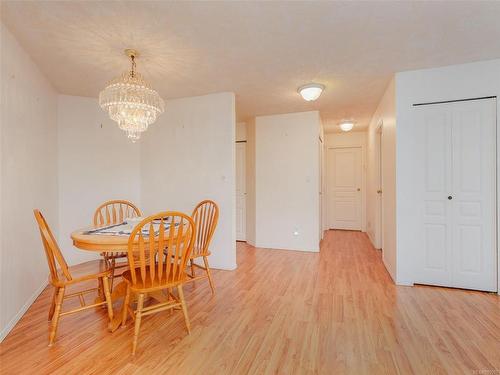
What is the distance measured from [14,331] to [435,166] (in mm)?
4047

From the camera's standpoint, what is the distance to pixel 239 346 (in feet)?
5.74

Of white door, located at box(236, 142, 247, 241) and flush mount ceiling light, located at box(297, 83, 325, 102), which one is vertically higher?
flush mount ceiling light, located at box(297, 83, 325, 102)

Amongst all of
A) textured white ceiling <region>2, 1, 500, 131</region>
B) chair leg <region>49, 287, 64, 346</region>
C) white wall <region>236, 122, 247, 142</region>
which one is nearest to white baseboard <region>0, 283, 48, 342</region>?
chair leg <region>49, 287, 64, 346</region>

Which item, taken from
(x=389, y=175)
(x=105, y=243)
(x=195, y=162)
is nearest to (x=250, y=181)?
(x=195, y=162)

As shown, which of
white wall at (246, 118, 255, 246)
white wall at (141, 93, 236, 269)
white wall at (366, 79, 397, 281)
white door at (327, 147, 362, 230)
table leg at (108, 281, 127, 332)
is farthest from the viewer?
white door at (327, 147, 362, 230)

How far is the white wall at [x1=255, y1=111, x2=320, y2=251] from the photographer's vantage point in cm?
430

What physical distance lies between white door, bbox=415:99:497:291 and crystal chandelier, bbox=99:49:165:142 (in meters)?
2.80

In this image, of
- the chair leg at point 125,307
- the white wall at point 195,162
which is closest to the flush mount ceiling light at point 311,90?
the white wall at point 195,162

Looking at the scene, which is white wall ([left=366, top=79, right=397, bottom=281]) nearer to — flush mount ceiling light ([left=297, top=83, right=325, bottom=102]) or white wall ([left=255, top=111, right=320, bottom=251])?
flush mount ceiling light ([left=297, top=83, right=325, bottom=102])

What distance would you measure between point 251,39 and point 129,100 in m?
1.18

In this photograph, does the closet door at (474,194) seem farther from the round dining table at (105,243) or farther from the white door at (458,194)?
the round dining table at (105,243)

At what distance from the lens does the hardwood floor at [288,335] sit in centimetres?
156

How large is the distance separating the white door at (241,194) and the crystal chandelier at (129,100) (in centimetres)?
280

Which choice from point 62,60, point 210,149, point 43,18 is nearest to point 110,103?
point 43,18
